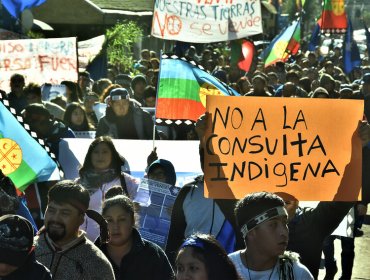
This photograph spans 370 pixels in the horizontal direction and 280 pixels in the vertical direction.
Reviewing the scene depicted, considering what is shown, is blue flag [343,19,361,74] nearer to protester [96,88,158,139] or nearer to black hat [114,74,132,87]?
black hat [114,74,132,87]

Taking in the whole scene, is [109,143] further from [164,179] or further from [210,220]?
[210,220]

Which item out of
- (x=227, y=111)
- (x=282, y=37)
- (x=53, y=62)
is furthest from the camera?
(x=282, y=37)

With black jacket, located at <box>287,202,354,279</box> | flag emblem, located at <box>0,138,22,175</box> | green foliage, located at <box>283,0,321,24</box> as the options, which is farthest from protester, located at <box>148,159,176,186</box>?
green foliage, located at <box>283,0,321,24</box>

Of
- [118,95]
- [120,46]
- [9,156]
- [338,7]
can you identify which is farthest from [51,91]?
[338,7]

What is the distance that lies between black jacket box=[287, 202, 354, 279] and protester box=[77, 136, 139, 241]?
1486 millimetres

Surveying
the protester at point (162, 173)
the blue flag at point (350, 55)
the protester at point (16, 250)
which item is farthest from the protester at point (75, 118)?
the blue flag at point (350, 55)

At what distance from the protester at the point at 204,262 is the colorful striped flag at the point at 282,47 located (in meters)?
18.3

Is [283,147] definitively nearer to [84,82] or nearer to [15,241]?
[15,241]

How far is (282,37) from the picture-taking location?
23297 mm

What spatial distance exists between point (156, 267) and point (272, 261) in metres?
1.05

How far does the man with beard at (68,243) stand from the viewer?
4969 mm

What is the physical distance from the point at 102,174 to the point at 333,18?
2111 cm

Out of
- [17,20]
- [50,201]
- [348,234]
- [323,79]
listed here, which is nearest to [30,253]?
[50,201]

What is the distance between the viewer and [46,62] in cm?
1230
